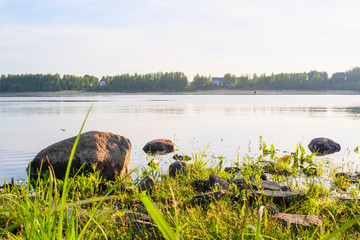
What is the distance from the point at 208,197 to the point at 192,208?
78cm

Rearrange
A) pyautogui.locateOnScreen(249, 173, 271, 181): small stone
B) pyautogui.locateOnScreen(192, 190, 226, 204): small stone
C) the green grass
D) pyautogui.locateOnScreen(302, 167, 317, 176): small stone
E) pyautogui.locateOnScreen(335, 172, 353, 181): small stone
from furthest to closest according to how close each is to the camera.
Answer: pyautogui.locateOnScreen(302, 167, 317, 176): small stone
pyautogui.locateOnScreen(335, 172, 353, 181): small stone
pyautogui.locateOnScreen(249, 173, 271, 181): small stone
pyautogui.locateOnScreen(192, 190, 226, 204): small stone
the green grass

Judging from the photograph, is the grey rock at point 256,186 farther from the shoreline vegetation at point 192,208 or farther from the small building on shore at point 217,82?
the small building on shore at point 217,82

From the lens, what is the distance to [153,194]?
19.4ft

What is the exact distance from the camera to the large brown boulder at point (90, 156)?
25.0 ft

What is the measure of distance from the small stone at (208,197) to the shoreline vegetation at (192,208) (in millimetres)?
15

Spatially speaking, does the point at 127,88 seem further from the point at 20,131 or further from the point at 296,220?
the point at 296,220

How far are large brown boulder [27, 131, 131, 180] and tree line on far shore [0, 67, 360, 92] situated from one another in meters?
124

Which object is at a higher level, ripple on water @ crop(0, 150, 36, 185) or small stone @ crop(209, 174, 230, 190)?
small stone @ crop(209, 174, 230, 190)

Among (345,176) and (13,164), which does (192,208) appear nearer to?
(345,176)

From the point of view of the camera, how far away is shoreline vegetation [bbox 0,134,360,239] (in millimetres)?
2452

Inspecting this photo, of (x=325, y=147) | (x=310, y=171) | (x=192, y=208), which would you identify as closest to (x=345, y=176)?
(x=310, y=171)

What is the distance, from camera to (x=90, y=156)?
763 centimetres

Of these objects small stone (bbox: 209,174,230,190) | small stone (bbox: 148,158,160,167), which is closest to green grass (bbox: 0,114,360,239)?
small stone (bbox: 209,174,230,190)

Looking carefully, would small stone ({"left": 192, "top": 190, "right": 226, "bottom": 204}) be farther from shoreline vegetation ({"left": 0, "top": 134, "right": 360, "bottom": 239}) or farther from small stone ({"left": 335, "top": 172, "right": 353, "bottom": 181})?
small stone ({"left": 335, "top": 172, "right": 353, "bottom": 181})
